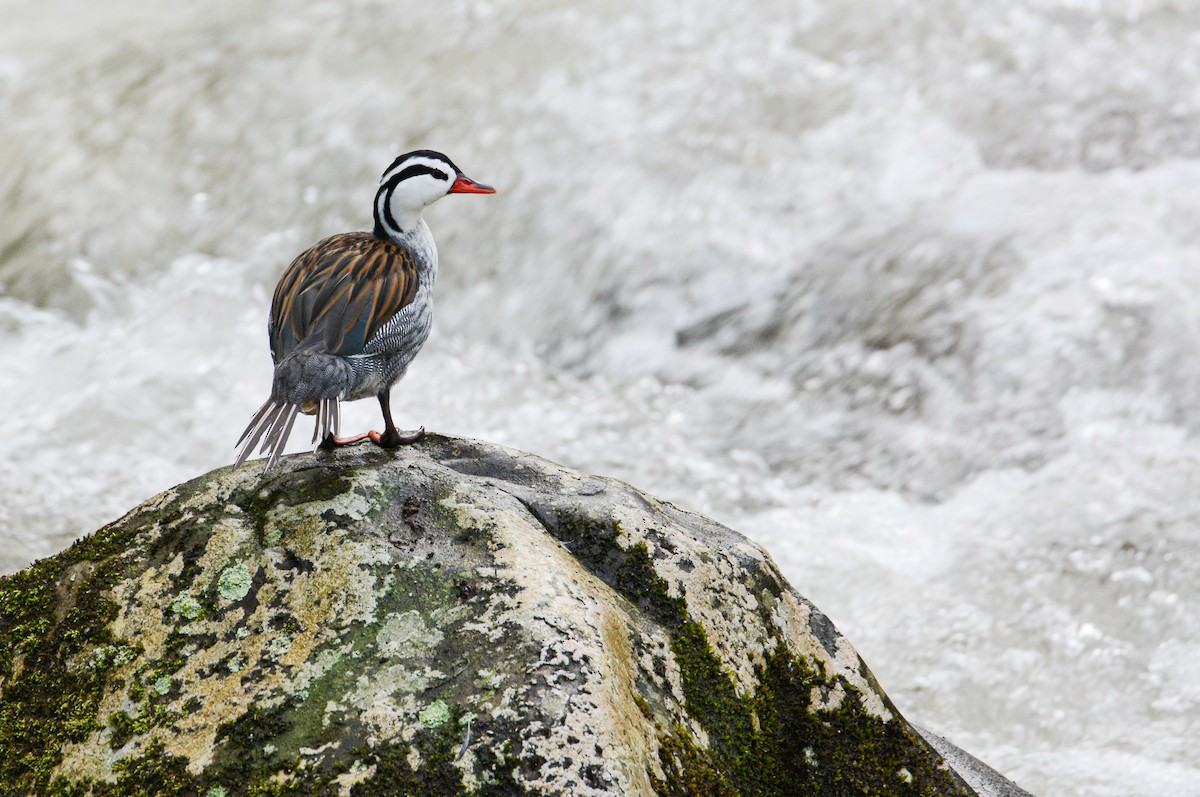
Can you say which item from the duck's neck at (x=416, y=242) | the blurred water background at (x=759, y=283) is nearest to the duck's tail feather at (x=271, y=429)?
the duck's neck at (x=416, y=242)

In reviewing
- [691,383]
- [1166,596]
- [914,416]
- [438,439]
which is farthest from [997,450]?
[438,439]

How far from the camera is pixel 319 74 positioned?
47.5 ft

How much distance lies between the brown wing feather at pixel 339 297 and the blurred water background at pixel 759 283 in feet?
13.5

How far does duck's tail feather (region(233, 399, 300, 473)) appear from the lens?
12.2 ft

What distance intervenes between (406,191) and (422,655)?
2359mm

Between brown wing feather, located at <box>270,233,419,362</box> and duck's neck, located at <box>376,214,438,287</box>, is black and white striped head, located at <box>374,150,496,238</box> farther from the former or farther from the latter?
brown wing feather, located at <box>270,233,419,362</box>

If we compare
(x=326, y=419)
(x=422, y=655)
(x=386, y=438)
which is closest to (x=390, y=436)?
(x=386, y=438)

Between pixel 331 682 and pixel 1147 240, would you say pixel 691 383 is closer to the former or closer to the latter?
pixel 1147 240

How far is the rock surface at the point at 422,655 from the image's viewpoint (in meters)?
2.96

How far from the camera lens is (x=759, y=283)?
11.1 metres

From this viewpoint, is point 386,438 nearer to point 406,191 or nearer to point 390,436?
point 390,436

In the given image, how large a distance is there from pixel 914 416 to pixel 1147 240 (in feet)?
9.30

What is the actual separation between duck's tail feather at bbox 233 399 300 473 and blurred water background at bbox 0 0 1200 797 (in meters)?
4.29

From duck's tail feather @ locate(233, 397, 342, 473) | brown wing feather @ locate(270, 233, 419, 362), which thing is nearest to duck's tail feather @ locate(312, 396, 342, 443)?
duck's tail feather @ locate(233, 397, 342, 473)
